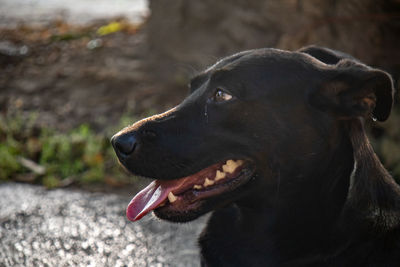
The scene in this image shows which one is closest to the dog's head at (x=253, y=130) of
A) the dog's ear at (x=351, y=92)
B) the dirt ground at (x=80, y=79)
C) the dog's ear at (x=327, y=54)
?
the dog's ear at (x=351, y=92)

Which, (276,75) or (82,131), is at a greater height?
(276,75)

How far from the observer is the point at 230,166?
2.76 meters

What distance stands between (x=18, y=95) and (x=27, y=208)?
2.22 m

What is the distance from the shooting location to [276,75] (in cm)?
Answer: 270

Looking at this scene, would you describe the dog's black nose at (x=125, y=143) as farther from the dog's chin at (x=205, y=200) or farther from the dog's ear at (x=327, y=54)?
the dog's ear at (x=327, y=54)

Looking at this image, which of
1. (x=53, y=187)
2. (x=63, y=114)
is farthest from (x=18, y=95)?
(x=53, y=187)

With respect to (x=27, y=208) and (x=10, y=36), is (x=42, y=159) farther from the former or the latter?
(x=10, y=36)

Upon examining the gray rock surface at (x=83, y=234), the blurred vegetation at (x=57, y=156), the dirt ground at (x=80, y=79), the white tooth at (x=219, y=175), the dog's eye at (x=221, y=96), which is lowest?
the dirt ground at (x=80, y=79)

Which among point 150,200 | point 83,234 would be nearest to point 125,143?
point 150,200

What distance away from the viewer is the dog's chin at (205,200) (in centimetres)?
267

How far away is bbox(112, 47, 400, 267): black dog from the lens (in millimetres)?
2656

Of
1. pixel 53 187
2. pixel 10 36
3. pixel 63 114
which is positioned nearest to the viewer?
pixel 53 187

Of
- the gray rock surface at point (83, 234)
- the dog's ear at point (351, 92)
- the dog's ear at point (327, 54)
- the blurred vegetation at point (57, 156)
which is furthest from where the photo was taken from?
the blurred vegetation at point (57, 156)

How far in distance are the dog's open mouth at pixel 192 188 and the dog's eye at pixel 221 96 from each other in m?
0.29
